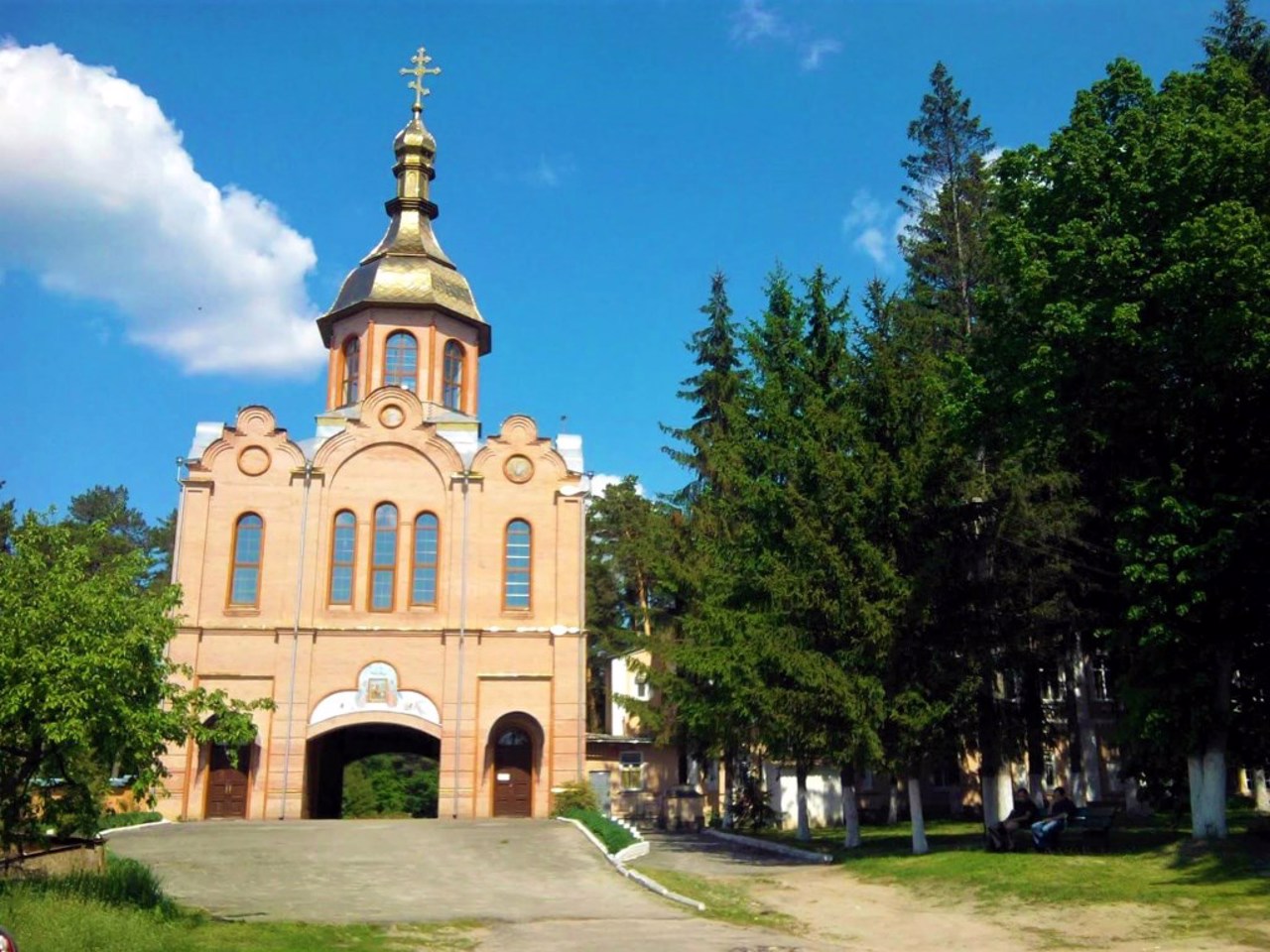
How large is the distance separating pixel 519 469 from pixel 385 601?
513cm

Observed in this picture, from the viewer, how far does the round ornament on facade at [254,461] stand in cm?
3177

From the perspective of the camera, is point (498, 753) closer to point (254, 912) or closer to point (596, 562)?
point (254, 912)

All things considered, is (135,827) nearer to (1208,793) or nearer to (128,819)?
(128,819)

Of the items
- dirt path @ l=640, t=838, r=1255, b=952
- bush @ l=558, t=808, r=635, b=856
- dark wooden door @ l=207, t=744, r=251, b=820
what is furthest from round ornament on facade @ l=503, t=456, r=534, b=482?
dirt path @ l=640, t=838, r=1255, b=952

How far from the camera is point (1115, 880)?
15617 mm

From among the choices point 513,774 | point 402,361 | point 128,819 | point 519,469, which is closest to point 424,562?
point 519,469

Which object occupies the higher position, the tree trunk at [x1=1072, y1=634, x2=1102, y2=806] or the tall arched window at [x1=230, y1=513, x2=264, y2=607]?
the tall arched window at [x1=230, y1=513, x2=264, y2=607]

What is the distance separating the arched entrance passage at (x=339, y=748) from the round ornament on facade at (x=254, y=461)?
7.19 meters

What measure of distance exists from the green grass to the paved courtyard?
2.52 feet

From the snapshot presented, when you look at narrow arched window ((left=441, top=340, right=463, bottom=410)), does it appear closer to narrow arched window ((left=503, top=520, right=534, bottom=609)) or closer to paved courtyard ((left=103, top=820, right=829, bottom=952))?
narrow arched window ((left=503, top=520, right=534, bottom=609))

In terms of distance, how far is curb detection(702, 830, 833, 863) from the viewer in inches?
842

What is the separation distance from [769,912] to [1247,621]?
8933 mm

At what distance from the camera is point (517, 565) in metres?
31.9

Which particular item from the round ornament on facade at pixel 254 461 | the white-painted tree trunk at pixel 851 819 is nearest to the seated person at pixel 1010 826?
the white-painted tree trunk at pixel 851 819
